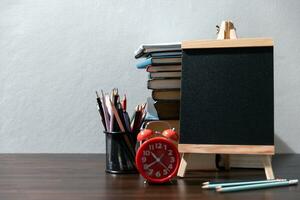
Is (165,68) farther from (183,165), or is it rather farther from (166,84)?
(183,165)

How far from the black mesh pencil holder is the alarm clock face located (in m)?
0.14

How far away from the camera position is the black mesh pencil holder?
115 centimetres

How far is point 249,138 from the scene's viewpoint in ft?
3.44

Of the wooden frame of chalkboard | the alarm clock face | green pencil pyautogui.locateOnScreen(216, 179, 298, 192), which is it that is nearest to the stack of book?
the wooden frame of chalkboard

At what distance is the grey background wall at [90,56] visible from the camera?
1551 mm

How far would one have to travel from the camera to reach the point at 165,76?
4.03 ft

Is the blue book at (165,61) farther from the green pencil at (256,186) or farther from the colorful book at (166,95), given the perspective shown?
the green pencil at (256,186)

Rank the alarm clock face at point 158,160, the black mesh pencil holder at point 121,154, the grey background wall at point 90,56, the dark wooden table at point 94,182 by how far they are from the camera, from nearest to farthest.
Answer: the dark wooden table at point 94,182 < the alarm clock face at point 158,160 < the black mesh pencil holder at point 121,154 < the grey background wall at point 90,56

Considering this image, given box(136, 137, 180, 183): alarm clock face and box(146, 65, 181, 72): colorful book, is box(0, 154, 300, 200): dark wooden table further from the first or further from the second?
box(146, 65, 181, 72): colorful book

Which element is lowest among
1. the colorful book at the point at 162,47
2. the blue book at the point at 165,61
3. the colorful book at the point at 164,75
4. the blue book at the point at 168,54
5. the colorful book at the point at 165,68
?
the colorful book at the point at 164,75

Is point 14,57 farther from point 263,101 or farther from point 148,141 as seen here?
point 263,101

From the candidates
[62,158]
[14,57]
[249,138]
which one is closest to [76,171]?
[62,158]

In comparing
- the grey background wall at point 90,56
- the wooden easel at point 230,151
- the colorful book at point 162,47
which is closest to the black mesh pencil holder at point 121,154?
the wooden easel at point 230,151

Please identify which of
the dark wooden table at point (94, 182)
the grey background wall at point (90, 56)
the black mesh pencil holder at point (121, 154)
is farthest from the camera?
the grey background wall at point (90, 56)
